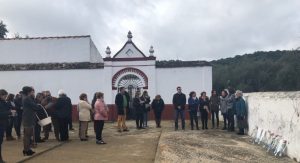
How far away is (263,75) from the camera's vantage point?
201ft

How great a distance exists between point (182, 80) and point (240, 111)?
354 inches

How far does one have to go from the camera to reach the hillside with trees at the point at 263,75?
54.7 m

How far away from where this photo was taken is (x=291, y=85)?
54.0 meters

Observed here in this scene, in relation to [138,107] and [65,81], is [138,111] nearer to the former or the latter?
[138,107]

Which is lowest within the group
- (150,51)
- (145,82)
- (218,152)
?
(218,152)

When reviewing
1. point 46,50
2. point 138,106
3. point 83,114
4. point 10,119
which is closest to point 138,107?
point 138,106

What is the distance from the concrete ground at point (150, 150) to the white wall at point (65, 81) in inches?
400

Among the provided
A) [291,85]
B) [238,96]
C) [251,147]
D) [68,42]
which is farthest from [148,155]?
[291,85]

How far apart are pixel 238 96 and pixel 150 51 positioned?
9866mm

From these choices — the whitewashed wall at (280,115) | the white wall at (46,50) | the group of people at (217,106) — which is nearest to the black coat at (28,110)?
the whitewashed wall at (280,115)

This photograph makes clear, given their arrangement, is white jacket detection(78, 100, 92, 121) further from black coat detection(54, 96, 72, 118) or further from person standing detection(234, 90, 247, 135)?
person standing detection(234, 90, 247, 135)

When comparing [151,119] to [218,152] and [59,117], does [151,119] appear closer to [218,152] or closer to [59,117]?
[59,117]

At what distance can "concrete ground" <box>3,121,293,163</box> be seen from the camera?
11.6 m

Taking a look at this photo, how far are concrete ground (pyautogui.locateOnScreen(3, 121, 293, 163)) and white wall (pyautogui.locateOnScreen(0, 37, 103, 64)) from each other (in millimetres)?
12969
